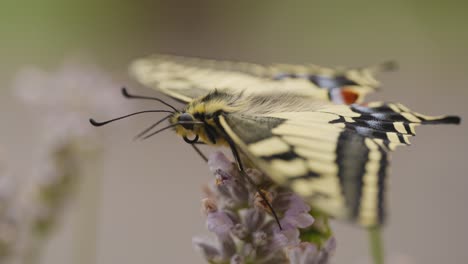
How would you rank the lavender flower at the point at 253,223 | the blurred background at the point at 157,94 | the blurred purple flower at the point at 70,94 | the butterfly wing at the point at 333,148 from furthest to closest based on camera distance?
the blurred background at the point at 157,94, the blurred purple flower at the point at 70,94, the lavender flower at the point at 253,223, the butterfly wing at the point at 333,148

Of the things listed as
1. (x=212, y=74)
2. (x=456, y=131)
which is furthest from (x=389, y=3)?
(x=212, y=74)

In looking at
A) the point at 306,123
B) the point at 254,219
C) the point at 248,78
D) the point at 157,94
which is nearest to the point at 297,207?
the point at 254,219

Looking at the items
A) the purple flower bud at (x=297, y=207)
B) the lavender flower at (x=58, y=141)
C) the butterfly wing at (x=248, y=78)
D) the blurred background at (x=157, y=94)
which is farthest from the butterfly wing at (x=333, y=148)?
the blurred background at (x=157, y=94)

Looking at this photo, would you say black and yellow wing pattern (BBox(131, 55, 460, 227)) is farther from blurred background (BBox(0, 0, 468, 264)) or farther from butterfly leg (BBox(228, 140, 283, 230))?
blurred background (BBox(0, 0, 468, 264))

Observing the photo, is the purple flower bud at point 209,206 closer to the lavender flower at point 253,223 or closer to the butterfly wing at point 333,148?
the lavender flower at point 253,223

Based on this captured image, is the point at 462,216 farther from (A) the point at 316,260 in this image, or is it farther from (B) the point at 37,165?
(A) the point at 316,260

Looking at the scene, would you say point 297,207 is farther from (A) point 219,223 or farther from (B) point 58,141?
(B) point 58,141
